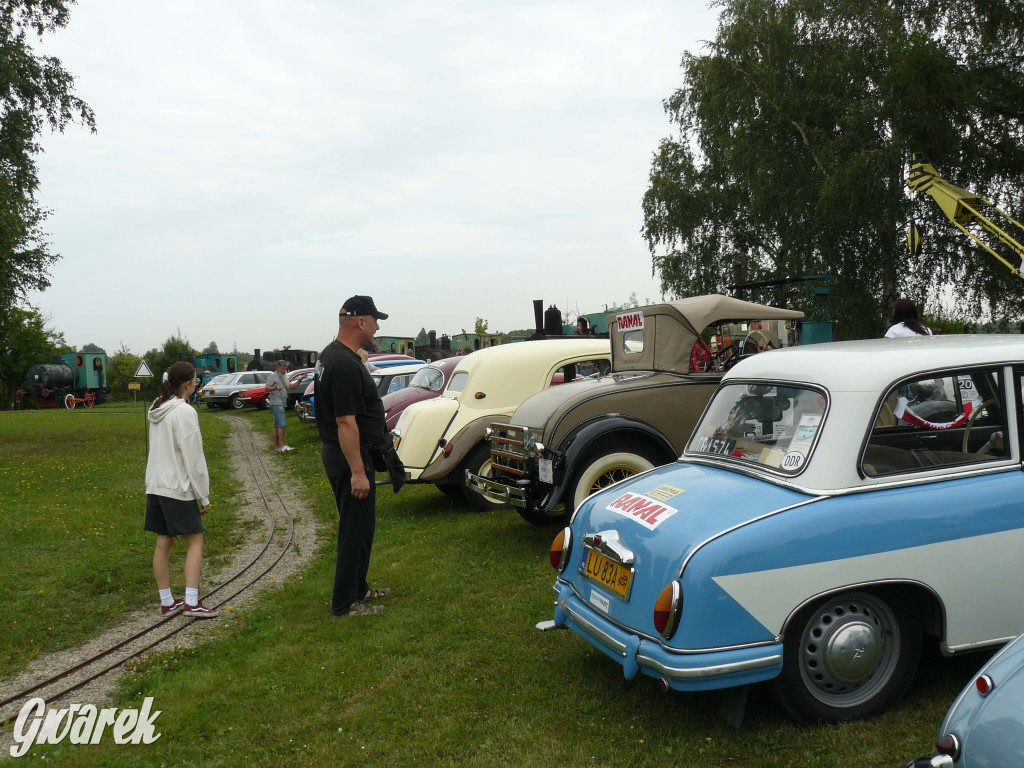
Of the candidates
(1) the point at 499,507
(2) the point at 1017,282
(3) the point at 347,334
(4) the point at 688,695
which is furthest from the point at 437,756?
(2) the point at 1017,282

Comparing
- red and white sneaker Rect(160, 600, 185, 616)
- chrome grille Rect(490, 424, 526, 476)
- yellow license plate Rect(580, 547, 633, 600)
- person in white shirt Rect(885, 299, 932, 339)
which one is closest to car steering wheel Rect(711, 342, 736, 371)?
person in white shirt Rect(885, 299, 932, 339)

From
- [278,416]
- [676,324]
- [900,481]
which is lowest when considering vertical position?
[278,416]

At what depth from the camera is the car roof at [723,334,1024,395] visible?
379cm

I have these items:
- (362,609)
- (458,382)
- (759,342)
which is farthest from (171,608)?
(759,342)

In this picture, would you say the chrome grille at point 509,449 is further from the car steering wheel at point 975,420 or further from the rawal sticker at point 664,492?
the car steering wheel at point 975,420

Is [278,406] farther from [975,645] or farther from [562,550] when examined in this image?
[975,645]

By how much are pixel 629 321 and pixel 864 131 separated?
1902 centimetres

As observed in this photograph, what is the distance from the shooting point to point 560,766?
346cm

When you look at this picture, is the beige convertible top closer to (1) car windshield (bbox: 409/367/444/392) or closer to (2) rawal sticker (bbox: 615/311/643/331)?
(2) rawal sticker (bbox: 615/311/643/331)

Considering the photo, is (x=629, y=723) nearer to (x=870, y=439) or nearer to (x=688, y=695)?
(x=688, y=695)

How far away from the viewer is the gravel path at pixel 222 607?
15.6ft

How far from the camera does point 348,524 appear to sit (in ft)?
18.4

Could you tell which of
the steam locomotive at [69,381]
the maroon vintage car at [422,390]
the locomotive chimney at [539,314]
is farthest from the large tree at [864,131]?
the steam locomotive at [69,381]

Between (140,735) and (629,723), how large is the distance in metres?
2.47
